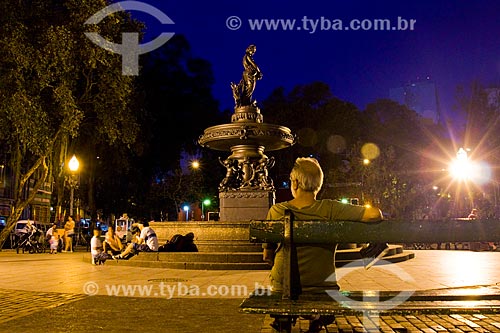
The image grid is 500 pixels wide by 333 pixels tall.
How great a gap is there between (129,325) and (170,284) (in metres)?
4.06

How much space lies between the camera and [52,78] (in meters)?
21.4

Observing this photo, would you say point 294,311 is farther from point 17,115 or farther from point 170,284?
point 17,115

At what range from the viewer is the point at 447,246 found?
26.6 metres

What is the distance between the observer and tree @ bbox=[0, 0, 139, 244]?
67.5 ft

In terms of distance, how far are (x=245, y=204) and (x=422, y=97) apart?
95524 mm

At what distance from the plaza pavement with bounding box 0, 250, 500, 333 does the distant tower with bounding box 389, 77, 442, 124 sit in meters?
93.3

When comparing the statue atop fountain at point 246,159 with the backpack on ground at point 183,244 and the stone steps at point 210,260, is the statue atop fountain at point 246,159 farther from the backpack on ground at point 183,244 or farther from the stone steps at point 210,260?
the backpack on ground at point 183,244
